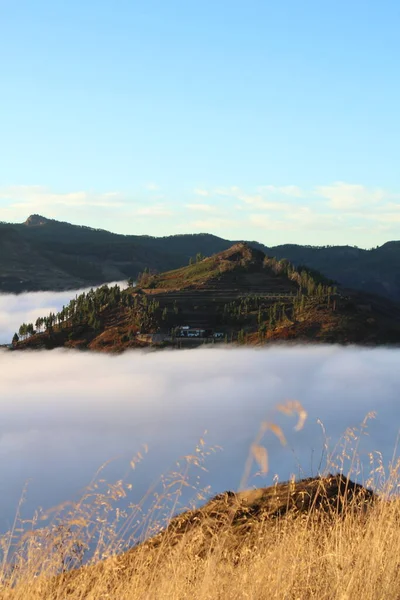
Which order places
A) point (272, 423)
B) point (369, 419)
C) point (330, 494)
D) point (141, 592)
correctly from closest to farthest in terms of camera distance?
point (141, 592) < point (272, 423) < point (369, 419) < point (330, 494)

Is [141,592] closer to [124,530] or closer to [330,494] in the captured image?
[124,530]

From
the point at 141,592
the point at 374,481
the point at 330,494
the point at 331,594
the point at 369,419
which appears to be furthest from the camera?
A: the point at 330,494

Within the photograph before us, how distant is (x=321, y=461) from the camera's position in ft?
35.2

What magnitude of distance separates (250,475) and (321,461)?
2062mm

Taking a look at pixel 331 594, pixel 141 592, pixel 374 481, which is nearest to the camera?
pixel 331 594

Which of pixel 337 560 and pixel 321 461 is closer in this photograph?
pixel 337 560

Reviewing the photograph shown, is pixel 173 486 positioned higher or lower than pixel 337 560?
higher

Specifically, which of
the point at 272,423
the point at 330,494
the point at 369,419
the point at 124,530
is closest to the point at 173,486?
the point at 124,530

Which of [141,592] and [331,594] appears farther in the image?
[141,592]

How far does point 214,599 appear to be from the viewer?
7.69m

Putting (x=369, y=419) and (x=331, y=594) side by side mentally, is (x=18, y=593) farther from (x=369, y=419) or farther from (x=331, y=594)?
(x=369, y=419)

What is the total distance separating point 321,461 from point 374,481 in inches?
37.0

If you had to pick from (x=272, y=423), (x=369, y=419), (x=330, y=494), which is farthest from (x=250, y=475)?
(x=330, y=494)

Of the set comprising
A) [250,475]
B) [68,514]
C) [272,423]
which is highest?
[272,423]
